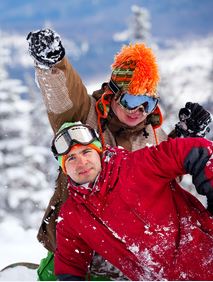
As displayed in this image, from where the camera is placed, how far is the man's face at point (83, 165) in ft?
11.1

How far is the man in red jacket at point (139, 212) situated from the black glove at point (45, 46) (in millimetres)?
577

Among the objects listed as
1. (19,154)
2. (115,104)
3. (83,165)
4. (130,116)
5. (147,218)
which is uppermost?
(19,154)

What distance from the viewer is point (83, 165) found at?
133 inches

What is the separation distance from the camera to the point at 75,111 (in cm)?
402

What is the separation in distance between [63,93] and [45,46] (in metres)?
0.49

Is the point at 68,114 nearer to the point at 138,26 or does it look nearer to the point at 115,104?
the point at 115,104

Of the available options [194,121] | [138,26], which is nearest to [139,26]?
[138,26]

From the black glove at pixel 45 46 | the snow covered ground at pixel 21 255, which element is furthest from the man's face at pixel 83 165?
the snow covered ground at pixel 21 255

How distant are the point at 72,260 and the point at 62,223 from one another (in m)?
0.26

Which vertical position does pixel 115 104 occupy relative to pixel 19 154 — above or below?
below

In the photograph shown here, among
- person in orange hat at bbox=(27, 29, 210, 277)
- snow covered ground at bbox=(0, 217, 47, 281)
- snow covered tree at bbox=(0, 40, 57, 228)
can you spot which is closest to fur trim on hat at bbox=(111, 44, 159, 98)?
person in orange hat at bbox=(27, 29, 210, 277)

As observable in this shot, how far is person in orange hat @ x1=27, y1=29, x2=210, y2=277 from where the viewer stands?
3.89 meters

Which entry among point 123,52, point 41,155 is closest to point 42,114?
point 41,155

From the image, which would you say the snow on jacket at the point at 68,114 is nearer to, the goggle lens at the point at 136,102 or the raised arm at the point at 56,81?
the raised arm at the point at 56,81
